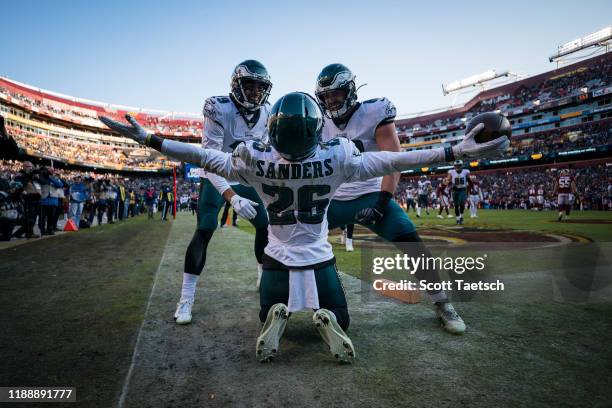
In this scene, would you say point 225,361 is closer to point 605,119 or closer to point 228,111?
point 228,111

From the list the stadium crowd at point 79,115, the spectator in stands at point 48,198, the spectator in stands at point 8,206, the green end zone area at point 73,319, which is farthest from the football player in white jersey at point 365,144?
the stadium crowd at point 79,115

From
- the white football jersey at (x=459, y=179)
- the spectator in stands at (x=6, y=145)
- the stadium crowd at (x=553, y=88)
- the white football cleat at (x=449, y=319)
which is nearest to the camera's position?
the white football cleat at (x=449, y=319)

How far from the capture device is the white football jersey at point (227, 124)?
3.38 m

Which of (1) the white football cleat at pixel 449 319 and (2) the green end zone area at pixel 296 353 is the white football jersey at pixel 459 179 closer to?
(2) the green end zone area at pixel 296 353

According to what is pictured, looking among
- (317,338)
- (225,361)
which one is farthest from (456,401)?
(225,361)

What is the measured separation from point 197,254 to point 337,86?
1.96m

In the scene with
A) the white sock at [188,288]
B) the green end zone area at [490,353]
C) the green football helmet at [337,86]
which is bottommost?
the green end zone area at [490,353]

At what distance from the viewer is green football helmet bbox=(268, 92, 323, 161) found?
2166mm

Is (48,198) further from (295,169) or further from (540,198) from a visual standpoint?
(540,198)

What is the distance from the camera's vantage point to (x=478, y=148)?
2.14 metres

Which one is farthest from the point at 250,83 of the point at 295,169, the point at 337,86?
the point at 295,169

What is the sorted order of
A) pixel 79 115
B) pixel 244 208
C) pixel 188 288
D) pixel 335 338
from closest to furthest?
pixel 335 338 → pixel 244 208 → pixel 188 288 → pixel 79 115

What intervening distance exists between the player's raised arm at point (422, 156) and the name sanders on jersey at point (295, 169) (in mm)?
183

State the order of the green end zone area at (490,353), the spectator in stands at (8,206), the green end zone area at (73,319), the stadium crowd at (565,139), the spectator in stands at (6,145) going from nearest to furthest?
the green end zone area at (490,353)
the green end zone area at (73,319)
the spectator in stands at (6,145)
the spectator in stands at (8,206)
the stadium crowd at (565,139)
